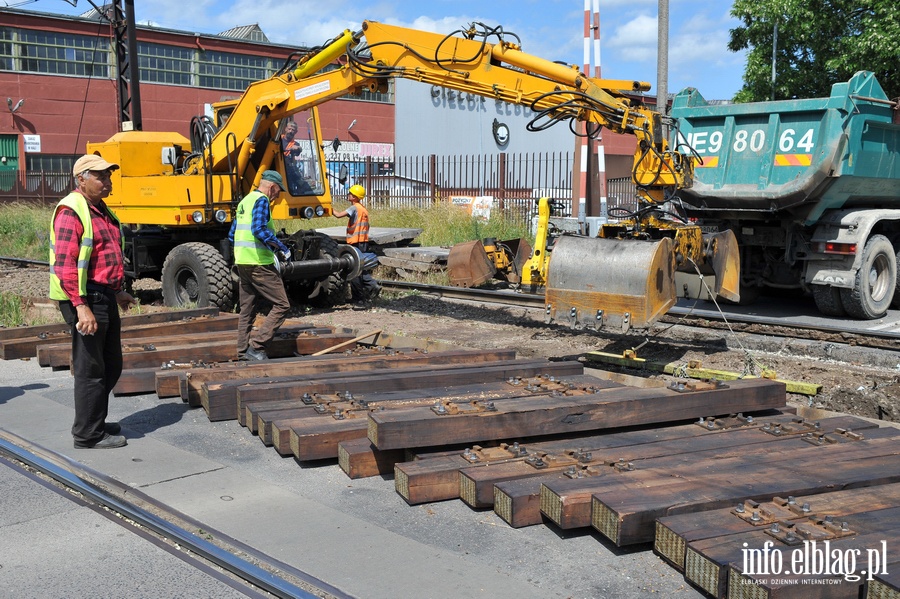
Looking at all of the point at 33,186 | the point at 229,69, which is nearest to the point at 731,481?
the point at 33,186

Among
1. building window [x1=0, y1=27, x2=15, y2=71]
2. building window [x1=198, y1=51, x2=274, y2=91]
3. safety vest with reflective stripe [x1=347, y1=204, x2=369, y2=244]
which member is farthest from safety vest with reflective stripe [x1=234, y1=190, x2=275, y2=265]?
building window [x1=198, y1=51, x2=274, y2=91]

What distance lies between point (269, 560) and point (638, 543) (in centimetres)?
177

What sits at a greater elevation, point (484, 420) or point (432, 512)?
point (484, 420)

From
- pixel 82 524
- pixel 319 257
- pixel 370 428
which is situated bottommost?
pixel 82 524

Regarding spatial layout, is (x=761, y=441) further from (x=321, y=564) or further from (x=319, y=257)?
(x=319, y=257)

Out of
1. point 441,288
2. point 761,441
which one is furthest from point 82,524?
point 441,288

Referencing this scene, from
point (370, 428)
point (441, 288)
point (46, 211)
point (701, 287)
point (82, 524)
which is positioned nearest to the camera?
point (82, 524)

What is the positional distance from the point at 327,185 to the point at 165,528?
29.4 feet

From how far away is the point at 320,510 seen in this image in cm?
483

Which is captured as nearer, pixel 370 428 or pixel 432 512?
pixel 432 512

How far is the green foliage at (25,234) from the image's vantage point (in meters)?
21.4

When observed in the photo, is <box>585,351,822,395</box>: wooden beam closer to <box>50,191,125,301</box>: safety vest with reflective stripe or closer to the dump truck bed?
the dump truck bed

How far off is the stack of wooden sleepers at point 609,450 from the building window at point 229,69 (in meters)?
34.8

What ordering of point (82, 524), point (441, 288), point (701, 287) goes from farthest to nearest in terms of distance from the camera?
point (441, 288) < point (701, 287) < point (82, 524)
